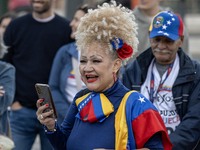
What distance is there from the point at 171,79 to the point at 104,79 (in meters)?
1.40

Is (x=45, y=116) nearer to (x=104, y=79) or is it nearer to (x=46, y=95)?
(x=46, y=95)

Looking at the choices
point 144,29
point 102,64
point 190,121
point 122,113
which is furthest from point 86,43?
point 144,29

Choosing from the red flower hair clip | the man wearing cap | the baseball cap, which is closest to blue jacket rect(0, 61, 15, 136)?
the man wearing cap

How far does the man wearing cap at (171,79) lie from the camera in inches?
228

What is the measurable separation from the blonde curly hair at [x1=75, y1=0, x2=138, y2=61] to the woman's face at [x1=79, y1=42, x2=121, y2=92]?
5 centimetres

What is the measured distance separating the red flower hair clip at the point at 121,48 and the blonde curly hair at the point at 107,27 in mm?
19

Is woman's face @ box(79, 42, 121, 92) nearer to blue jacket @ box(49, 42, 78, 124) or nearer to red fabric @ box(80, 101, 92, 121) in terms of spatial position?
red fabric @ box(80, 101, 92, 121)

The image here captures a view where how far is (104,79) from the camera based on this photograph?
4719mm

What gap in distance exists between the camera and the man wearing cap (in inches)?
228

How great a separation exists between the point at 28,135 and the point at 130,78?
6.86ft

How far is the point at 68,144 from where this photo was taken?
4.82 metres

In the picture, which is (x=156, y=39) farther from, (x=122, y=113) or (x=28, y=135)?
(x=28, y=135)

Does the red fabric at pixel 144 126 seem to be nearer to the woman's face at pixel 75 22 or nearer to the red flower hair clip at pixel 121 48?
the red flower hair clip at pixel 121 48

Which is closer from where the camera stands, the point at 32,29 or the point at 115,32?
the point at 115,32
